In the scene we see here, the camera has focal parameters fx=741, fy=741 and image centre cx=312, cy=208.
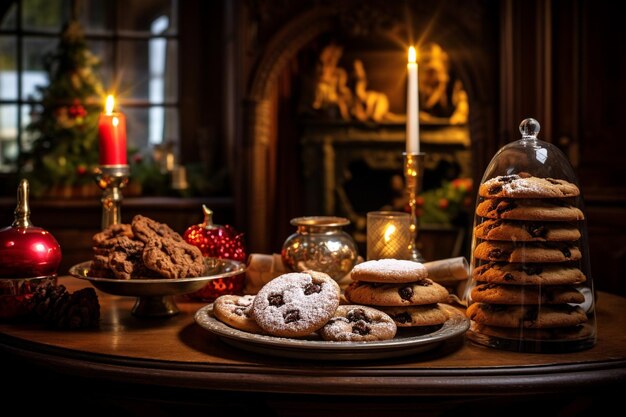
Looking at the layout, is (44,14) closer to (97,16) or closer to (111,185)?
(97,16)

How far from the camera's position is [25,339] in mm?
1345

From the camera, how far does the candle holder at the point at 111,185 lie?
1.86 m


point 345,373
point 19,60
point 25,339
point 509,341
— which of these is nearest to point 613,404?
point 509,341

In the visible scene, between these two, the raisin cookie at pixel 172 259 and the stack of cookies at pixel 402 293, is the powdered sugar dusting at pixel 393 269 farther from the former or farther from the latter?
the raisin cookie at pixel 172 259

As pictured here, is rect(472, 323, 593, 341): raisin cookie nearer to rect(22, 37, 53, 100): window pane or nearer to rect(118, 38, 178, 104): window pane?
rect(118, 38, 178, 104): window pane

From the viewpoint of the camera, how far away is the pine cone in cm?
143

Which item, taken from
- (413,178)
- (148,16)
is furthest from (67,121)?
(413,178)

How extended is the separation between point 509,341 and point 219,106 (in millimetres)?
3962

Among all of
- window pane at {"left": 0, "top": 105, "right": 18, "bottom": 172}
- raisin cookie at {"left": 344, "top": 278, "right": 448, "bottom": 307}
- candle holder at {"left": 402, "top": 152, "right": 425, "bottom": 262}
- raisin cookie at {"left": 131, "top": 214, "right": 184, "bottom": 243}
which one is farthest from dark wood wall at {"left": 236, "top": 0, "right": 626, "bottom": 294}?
window pane at {"left": 0, "top": 105, "right": 18, "bottom": 172}

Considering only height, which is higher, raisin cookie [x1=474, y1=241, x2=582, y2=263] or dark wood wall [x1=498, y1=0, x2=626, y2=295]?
dark wood wall [x1=498, y1=0, x2=626, y2=295]

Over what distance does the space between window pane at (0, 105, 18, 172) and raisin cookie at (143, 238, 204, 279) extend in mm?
3681

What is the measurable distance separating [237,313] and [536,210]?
549 millimetres

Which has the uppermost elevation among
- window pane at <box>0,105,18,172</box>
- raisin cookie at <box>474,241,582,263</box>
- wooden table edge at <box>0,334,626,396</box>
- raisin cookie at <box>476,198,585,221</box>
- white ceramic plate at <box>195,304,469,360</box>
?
window pane at <box>0,105,18,172</box>

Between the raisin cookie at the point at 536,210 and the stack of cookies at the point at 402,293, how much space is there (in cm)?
17
